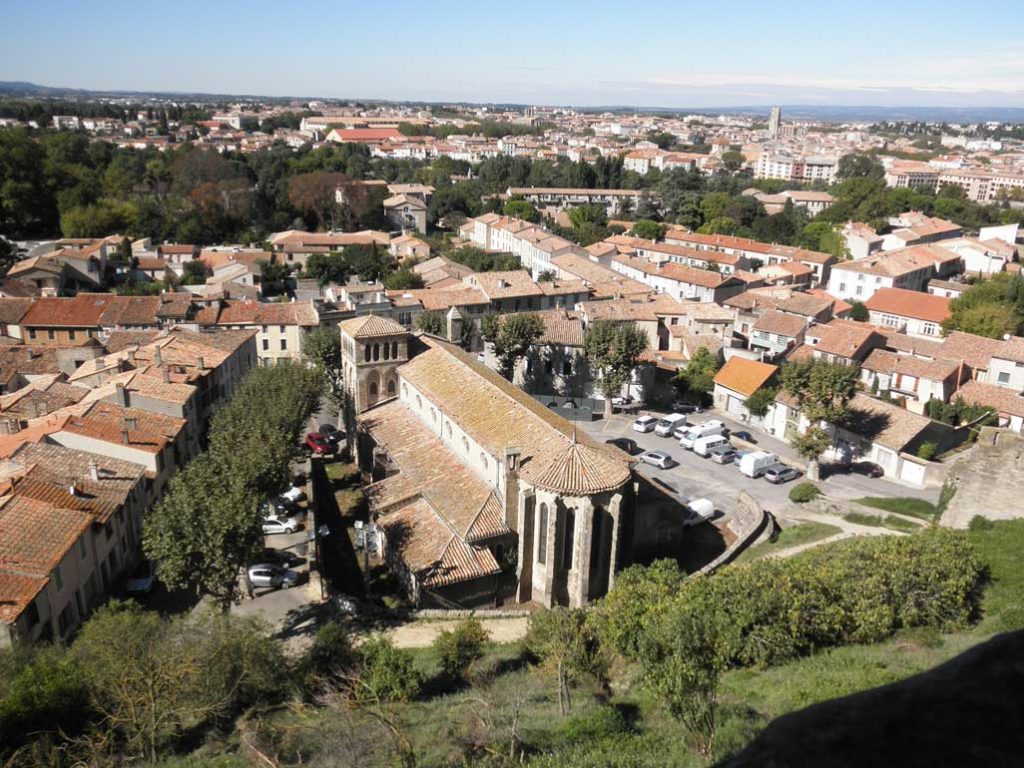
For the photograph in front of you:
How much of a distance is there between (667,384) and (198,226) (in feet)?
278

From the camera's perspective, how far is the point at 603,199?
158 metres

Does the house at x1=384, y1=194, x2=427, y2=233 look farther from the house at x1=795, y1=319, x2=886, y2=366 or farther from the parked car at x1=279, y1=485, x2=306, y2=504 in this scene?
the parked car at x1=279, y1=485, x2=306, y2=504

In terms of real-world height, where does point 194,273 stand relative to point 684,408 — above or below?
above

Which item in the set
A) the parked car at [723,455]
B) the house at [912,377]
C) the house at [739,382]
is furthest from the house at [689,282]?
the parked car at [723,455]

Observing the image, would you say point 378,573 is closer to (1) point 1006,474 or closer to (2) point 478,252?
(1) point 1006,474

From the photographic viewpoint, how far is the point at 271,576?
109ft

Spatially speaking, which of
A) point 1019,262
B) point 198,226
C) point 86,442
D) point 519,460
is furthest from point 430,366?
point 1019,262

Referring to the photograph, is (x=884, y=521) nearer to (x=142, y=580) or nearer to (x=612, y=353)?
(x=612, y=353)

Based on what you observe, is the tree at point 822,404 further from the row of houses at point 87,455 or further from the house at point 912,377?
the row of houses at point 87,455

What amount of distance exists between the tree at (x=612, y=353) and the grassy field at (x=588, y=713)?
3083 cm

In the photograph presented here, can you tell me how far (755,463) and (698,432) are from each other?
577 centimetres

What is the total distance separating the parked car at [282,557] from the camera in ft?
115

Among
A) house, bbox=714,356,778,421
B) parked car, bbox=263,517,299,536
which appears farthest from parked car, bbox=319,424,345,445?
house, bbox=714,356,778,421

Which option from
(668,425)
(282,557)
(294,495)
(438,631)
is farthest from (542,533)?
(668,425)
